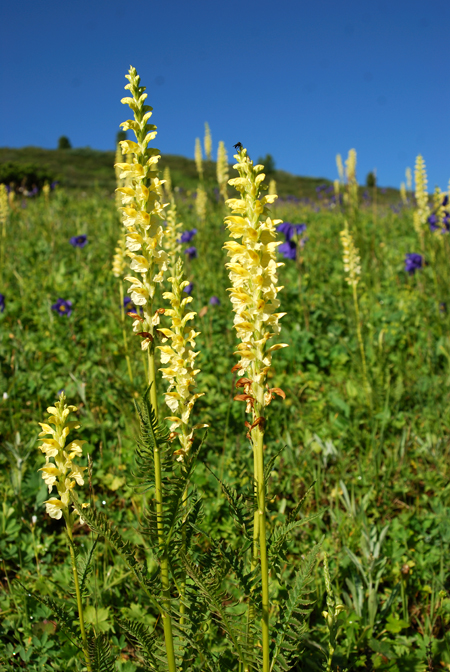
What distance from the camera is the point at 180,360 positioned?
141 cm

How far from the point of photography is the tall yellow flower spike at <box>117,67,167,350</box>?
1.38 metres

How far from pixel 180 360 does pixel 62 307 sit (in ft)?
11.0

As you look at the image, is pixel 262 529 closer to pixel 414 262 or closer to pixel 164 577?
pixel 164 577

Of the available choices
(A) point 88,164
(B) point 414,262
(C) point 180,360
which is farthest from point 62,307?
(A) point 88,164

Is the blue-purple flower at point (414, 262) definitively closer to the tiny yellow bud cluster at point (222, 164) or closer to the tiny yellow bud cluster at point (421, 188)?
the tiny yellow bud cluster at point (421, 188)

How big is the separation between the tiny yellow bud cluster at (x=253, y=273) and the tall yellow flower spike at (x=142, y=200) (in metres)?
0.31

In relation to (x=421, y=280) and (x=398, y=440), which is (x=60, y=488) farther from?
(x=421, y=280)

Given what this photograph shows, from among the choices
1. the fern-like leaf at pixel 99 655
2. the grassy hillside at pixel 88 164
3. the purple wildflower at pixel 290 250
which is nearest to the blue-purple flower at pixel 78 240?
the purple wildflower at pixel 290 250

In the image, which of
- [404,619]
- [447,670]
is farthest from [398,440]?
[447,670]

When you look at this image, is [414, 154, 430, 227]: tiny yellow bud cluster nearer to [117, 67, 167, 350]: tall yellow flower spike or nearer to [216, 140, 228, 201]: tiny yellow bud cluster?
[216, 140, 228, 201]: tiny yellow bud cluster

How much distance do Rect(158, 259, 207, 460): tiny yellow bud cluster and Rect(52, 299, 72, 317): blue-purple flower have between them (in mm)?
3159

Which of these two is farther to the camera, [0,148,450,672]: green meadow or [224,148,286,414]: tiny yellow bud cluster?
[0,148,450,672]: green meadow

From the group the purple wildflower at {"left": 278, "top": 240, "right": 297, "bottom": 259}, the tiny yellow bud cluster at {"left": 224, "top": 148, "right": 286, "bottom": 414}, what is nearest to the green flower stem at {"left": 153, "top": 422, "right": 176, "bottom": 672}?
the tiny yellow bud cluster at {"left": 224, "top": 148, "right": 286, "bottom": 414}

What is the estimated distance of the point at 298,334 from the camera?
4.21m
